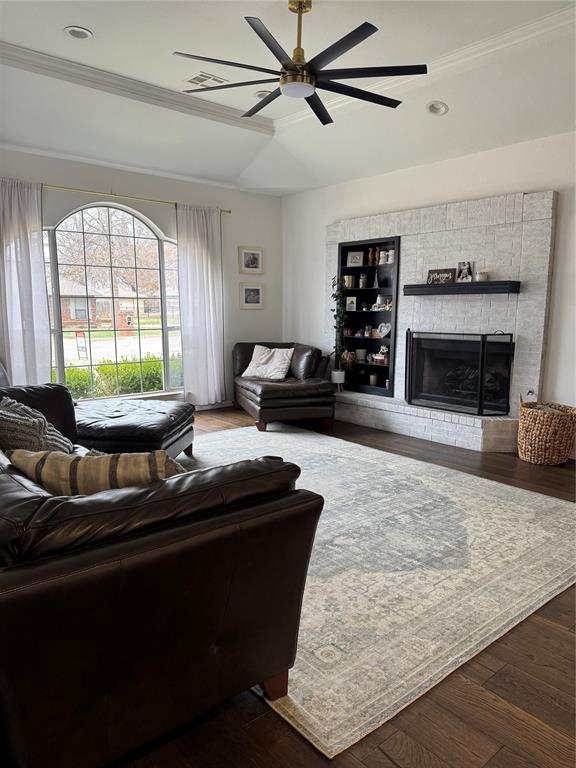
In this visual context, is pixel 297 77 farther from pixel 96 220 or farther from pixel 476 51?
pixel 96 220

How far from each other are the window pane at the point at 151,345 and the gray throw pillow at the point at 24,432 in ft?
11.4

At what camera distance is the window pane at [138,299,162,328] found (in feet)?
20.2

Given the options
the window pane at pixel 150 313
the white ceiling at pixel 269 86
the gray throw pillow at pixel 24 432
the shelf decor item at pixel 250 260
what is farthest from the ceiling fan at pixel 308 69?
the shelf decor item at pixel 250 260

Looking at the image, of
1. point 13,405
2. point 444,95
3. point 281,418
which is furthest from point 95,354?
point 444,95

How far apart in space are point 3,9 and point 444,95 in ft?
10.8

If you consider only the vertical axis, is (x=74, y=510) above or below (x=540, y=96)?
below

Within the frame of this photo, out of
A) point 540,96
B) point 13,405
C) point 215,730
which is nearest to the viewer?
point 215,730

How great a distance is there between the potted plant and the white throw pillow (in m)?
0.57

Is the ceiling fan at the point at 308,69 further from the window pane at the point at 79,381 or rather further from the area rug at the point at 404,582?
the window pane at the point at 79,381

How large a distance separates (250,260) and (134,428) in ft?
12.2

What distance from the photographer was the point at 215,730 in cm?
163

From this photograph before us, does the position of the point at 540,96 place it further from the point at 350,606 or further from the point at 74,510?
the point at 74,510

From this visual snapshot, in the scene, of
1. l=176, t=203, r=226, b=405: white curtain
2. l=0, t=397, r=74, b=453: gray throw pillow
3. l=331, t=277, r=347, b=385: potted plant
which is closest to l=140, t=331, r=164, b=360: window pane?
l=176, t=203, r=226, b=405: white curtain

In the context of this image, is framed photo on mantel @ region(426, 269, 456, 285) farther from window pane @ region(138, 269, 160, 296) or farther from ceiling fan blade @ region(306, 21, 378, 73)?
window pane @ region(138, 269, 160, 296)
